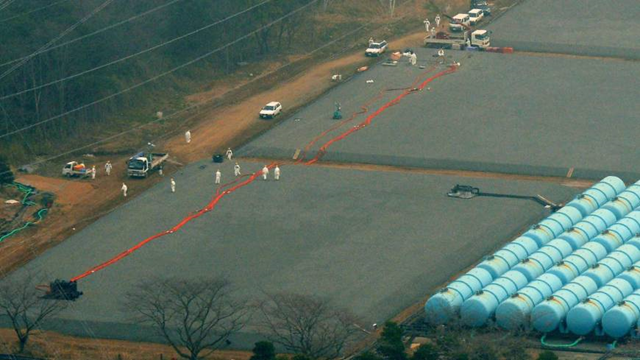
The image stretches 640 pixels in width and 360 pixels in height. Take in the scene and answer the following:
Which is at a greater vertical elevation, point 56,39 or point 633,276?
point 56,39

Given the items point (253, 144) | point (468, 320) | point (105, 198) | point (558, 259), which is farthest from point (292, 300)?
point (253, 144)

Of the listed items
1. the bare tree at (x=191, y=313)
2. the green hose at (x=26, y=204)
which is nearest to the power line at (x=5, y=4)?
the green hose at (x=26, y=204)

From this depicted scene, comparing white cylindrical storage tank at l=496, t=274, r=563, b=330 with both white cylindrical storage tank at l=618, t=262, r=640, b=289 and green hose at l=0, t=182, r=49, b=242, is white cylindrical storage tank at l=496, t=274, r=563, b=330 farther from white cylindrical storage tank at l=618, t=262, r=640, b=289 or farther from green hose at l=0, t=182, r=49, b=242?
green hose at l=0, t=182, r=49, b=242

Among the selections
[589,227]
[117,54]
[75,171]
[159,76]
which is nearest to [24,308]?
[75,171]

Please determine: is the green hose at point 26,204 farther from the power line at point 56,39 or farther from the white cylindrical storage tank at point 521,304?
the white cylindrical storage tank at point 521,304

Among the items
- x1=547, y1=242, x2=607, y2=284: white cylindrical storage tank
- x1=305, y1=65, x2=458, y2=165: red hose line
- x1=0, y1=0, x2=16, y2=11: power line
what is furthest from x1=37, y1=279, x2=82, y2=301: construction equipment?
x1=0, y1=0, x2=16, y2=11: power line

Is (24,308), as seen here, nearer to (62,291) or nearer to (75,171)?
(62,291)

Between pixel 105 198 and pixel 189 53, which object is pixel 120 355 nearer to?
pixel 105 198
